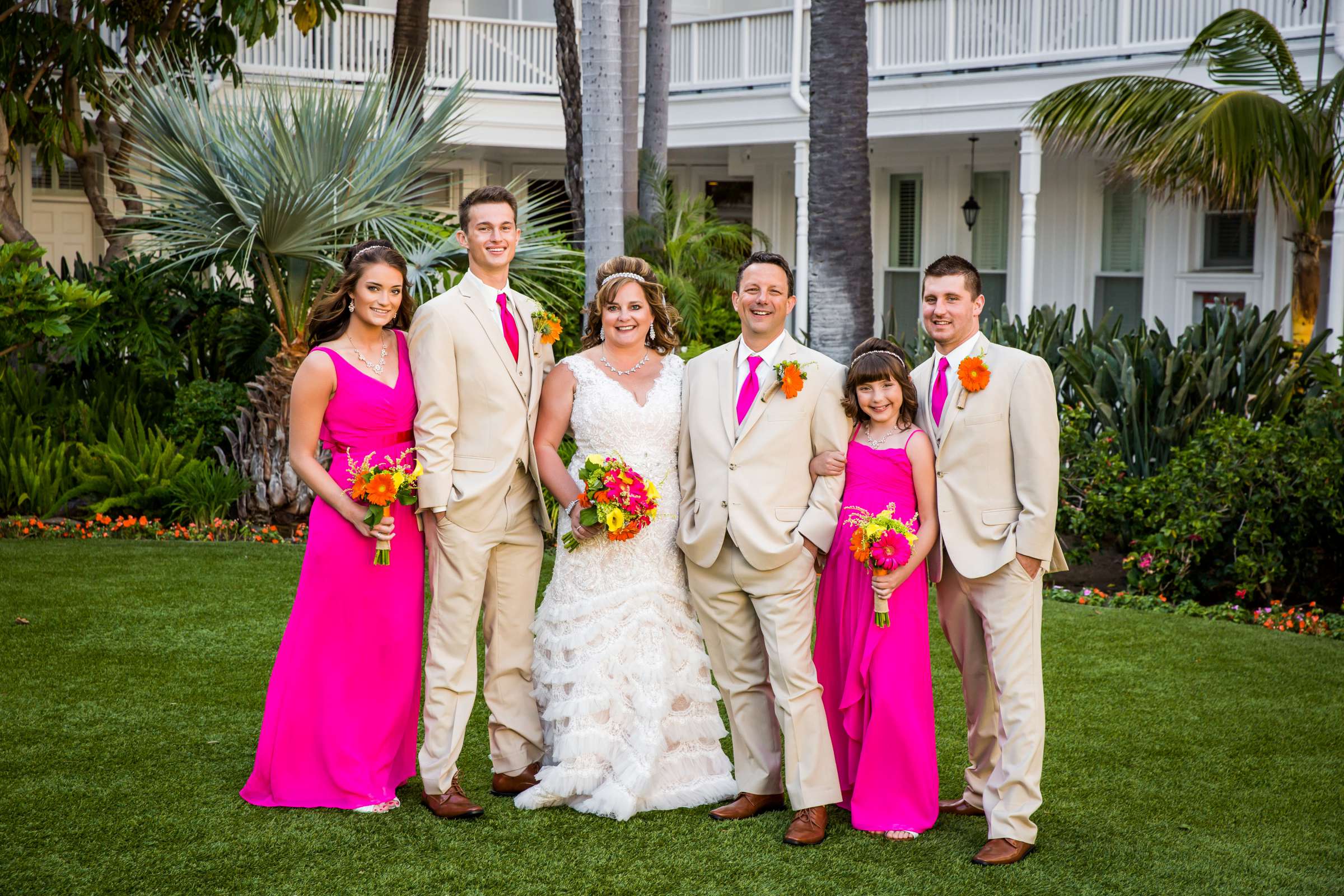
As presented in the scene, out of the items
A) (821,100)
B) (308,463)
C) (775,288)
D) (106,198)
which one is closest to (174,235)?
(821,100)

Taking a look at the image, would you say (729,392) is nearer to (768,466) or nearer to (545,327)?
(768,466)

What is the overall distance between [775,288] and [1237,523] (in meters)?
4.79

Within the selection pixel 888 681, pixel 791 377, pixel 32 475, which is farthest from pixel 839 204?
pixel 32 475

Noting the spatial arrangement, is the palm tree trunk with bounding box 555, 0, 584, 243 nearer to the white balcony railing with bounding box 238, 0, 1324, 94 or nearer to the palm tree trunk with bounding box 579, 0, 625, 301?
the white balcony railing with bounding box 238, 0, 1324, 94

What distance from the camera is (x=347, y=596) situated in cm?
463

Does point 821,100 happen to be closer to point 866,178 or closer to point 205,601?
point 866,178

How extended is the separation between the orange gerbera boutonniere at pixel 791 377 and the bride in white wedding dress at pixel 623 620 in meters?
0.45

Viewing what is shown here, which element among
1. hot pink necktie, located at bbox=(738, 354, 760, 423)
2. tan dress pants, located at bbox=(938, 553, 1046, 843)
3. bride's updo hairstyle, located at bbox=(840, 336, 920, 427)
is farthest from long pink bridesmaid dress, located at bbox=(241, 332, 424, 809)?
tan dress pants, located at bbox=(938, 553, 1046, 843)

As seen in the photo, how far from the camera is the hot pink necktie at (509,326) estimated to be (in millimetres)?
4672

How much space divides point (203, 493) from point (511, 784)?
5.87m

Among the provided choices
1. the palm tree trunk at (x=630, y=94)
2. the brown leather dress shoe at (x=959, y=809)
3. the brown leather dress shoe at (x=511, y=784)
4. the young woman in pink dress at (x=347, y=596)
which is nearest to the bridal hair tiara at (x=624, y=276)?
the young woman in pink dress at (x=347, y=596)

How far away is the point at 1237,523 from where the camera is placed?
8062 mm

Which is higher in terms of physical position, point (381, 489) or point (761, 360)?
point (761, 360)

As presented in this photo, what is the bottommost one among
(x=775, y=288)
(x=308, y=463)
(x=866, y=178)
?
(x=308, y=463)
